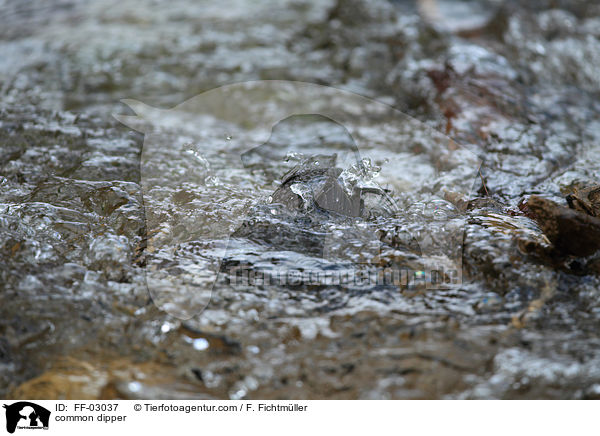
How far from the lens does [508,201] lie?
1.59m

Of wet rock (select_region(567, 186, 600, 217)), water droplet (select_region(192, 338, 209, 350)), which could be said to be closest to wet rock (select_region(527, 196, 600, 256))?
wet rock (select_region(567, 186, 600, 217))

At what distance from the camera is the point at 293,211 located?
1484 millimetres

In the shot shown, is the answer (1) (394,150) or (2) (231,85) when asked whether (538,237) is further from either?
(2) (231,85)

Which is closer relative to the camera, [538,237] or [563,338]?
[563,338]
